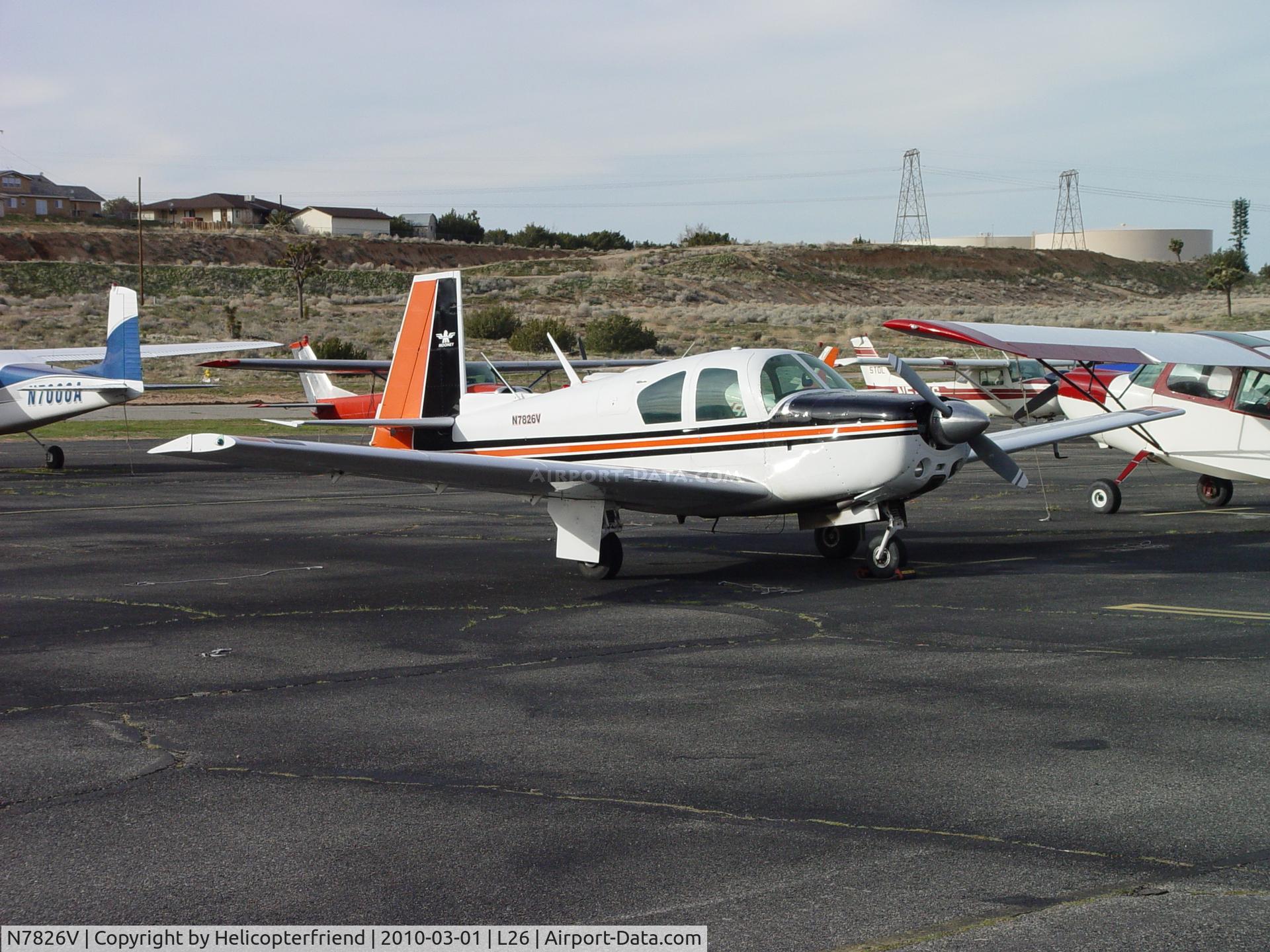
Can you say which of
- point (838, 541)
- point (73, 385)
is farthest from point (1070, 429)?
point (73, 385)

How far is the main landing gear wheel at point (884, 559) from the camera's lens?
12.2 metres

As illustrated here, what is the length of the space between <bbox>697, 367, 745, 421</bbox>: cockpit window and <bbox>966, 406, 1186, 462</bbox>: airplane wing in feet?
7.95

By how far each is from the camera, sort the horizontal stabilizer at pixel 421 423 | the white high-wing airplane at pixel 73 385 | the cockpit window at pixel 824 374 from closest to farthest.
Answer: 1. the cockpit window at pixel 824 374
2. the horizontal stabilizer at pixel 421 423
3. the white high-wing airplane at pixel 73 385

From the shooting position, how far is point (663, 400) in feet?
42.2

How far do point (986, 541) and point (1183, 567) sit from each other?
2.62m

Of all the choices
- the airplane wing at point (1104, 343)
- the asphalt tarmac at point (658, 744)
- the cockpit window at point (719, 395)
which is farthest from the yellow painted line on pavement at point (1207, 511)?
the cockpit window at point (719, 395)

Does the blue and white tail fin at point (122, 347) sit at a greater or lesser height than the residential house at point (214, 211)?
lesser

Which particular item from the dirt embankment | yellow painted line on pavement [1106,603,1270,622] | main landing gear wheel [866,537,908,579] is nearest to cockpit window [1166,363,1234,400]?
main landing gear wheel [866,537,908,579]

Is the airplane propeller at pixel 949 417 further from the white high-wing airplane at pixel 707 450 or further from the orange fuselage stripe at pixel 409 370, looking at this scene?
the orange fuselage stripe at pixel 409 370

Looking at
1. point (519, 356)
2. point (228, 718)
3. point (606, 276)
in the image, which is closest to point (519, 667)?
point (228, 718)

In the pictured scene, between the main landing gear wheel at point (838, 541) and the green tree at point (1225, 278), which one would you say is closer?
the main landing gear wheel at point (838, 541)

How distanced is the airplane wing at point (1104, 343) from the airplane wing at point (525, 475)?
260 cm

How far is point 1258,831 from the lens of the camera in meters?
5.27

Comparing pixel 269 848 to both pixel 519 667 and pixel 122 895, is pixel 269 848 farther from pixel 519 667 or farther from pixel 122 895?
pixel 519 667
